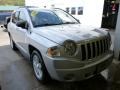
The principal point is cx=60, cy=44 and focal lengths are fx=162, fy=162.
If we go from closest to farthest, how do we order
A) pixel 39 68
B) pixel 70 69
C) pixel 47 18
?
1. pixel 70 69
2. pixel 39 68
3. pixel 47 18

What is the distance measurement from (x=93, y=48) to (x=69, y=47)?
53cm

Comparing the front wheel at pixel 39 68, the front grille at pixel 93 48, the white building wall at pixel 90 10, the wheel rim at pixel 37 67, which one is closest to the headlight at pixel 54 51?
the front grille at pixel 93 48

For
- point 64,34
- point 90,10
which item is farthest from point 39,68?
point 90,10

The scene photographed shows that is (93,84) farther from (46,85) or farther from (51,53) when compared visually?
(51,53)

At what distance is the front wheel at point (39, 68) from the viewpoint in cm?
344

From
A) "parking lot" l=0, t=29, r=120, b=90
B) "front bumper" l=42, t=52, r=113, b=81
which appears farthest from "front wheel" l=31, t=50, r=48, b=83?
"front bumper" l=42, t=52, r=113, b=81

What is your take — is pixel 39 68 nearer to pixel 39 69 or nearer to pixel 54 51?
pixel 39 69

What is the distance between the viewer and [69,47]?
9.57 ft

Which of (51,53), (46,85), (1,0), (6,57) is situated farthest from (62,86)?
(1,0)

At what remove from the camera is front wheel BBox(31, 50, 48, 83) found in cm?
344

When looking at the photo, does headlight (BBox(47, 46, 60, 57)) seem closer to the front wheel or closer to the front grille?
the front grille

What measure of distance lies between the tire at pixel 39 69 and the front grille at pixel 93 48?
3.07ft

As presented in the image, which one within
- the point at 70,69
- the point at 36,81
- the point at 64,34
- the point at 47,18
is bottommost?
the point at 36,81

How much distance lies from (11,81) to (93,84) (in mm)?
1927
